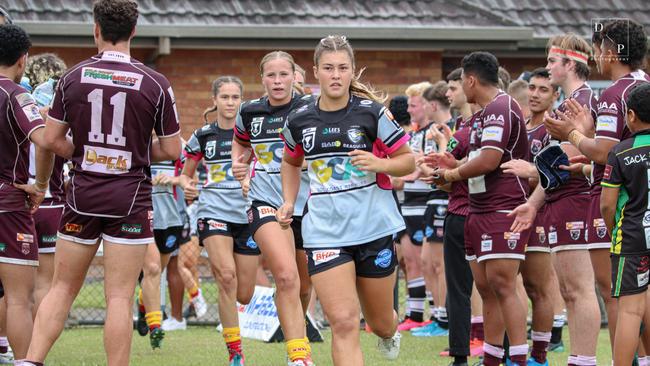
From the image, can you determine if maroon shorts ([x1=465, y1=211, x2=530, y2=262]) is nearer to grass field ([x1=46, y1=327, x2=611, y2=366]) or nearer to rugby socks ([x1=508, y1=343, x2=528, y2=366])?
rugby socks ([x1=508, y1=343, x2=528, y2=366])

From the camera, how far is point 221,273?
995 cm

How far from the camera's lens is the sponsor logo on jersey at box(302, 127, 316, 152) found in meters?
7.30

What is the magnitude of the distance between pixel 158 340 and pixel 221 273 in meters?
1.31

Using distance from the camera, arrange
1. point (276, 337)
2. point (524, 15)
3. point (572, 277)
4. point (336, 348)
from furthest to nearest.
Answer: point (524, 15)
point (276, 337)
point (572, 277)
point (336, 348)

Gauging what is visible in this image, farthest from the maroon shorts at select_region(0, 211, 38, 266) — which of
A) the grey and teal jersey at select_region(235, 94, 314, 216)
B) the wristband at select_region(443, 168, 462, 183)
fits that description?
the wristband at select_region(443, 168, 462, 183)

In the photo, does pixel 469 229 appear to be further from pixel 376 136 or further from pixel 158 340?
Result: pixel 158 340

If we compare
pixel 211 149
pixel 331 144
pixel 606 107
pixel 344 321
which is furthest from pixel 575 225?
pixel 211 149

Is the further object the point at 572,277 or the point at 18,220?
the point at 572,277

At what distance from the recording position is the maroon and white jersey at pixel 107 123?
23.5ft

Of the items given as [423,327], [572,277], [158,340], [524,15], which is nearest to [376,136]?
[572,277]

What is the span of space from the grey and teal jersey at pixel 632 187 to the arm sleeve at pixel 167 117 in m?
2.81

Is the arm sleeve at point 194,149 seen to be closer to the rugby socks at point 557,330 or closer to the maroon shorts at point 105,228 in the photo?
the maroon shorts at point 105,228

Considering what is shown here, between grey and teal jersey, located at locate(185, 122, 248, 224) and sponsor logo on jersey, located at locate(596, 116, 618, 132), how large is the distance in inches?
144

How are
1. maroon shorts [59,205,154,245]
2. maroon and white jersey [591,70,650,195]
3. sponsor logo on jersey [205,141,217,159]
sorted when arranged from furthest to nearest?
sponsor logo on jersey [205,141,217,159] < maroon and white jersey [591,70,650,195] < maroon shorts [59,205,154,245]
